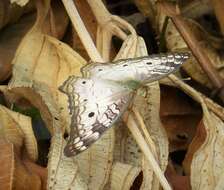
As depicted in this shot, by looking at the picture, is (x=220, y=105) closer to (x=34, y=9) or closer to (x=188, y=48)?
(x=188, y=48)

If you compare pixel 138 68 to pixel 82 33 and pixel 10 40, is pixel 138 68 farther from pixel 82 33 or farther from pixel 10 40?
pixel 10 40

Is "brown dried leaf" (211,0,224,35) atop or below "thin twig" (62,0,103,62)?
atop

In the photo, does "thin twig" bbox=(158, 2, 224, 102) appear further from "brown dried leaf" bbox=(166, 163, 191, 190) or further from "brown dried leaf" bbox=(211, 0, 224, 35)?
"brown dried leaf" bbox=(166, 163, 191, 190)

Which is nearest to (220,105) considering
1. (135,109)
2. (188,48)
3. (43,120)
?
(188,48)

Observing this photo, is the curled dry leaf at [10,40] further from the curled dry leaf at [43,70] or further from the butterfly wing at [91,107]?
the butterfly wing at [91,107]

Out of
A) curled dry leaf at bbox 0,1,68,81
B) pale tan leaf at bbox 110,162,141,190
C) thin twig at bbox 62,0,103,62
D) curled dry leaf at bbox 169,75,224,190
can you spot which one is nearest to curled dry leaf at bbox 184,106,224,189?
curled dry leaf at bbox 169,75,224,190

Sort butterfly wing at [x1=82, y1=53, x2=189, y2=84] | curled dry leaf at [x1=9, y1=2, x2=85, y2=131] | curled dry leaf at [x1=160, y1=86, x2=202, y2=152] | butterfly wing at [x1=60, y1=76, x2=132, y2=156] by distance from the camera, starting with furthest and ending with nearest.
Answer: curled dry leaf at [x1=160, y1=86, x2=202, y2=152] < curled dry leaf at [x1=9, y1=2, x2=85, y2=131] < butterfly wing at [x1=82, y1=53, x2=189, y2=84] < butterfly wing at [x1=60, y1=76, x2=132, y2=156]

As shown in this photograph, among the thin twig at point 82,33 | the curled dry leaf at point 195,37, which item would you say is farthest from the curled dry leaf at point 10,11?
the curled dry leaf at point 195,37

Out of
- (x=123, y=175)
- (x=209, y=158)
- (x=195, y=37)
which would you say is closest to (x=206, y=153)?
(x=209, y=158)
